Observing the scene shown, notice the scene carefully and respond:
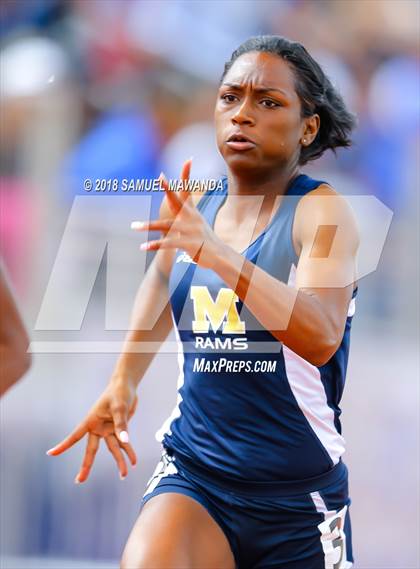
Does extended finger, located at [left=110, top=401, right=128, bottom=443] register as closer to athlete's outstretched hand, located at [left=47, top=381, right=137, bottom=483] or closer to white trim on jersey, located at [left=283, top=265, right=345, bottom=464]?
athlete's outstretched hand, located at [left=47, top=381, right=137, bottom=483]

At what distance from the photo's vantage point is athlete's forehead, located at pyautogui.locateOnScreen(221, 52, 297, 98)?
2.29m

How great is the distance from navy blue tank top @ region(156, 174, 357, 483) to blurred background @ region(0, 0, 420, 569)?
132cm

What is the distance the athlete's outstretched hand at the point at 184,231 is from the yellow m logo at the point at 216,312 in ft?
1.28

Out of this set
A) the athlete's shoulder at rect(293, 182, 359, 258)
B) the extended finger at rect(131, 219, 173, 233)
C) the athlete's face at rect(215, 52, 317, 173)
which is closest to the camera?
the extended finger at rect(131, 219, 173, 233)

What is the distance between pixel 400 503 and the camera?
11.5 feet

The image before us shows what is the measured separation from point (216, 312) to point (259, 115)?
0.51 metres

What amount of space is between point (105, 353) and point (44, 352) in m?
0.25

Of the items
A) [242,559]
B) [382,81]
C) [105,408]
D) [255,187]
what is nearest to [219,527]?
[242,559]

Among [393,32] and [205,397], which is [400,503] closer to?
[205,397]

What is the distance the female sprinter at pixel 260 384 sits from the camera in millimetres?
2180

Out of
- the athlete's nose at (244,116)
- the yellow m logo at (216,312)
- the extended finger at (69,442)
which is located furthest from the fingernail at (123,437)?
the athlete's nose at (244,116)

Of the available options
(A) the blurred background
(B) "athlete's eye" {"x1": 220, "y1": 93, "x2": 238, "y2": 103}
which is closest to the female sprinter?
(B) "athlete's eye" {"x1": 220, "y1": 93, "x2": 238, "y2": 103}

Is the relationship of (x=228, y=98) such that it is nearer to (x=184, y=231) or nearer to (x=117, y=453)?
(x=184, y=231)

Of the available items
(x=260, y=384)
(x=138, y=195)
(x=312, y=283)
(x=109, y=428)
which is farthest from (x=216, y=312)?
(x=138, y=195)
